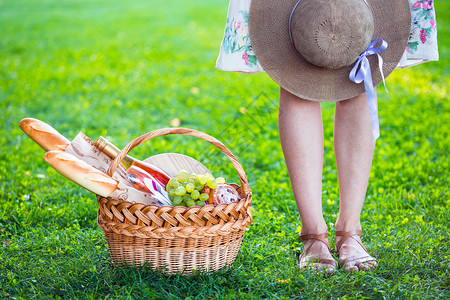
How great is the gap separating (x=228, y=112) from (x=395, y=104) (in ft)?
5.28

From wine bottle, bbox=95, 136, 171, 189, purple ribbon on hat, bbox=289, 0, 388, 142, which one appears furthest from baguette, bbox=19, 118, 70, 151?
purple ribbon on hat, bbox=289, 0, 388, 142

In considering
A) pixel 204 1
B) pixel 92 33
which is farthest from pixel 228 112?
pixel 204 1

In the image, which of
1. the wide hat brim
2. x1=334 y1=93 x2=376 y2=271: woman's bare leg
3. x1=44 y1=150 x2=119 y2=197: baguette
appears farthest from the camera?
x1=334 y1=93 x2=376 y2=271: woman's bare leg

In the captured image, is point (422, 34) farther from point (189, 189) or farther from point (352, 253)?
point (189, 189)

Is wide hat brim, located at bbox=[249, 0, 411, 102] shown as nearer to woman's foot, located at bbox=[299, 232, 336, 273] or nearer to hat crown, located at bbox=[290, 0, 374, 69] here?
hat crown, located at bbox=[290, 0, 374, 69]

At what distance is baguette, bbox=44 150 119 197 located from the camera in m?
1.59

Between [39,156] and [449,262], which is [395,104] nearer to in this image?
[449,262]

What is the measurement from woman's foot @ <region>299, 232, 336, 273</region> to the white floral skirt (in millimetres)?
749

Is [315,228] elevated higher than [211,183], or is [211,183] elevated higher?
[211,183]

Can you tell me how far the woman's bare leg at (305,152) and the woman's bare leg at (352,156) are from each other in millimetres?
106

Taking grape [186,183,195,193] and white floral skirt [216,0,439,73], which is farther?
white floral skirt [216,0,439,73]

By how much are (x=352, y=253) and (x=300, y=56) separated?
Result: 2.72 feet

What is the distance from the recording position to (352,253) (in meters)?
1.90

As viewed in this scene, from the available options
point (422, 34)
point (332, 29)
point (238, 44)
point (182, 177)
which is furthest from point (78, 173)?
point (422, 34)
